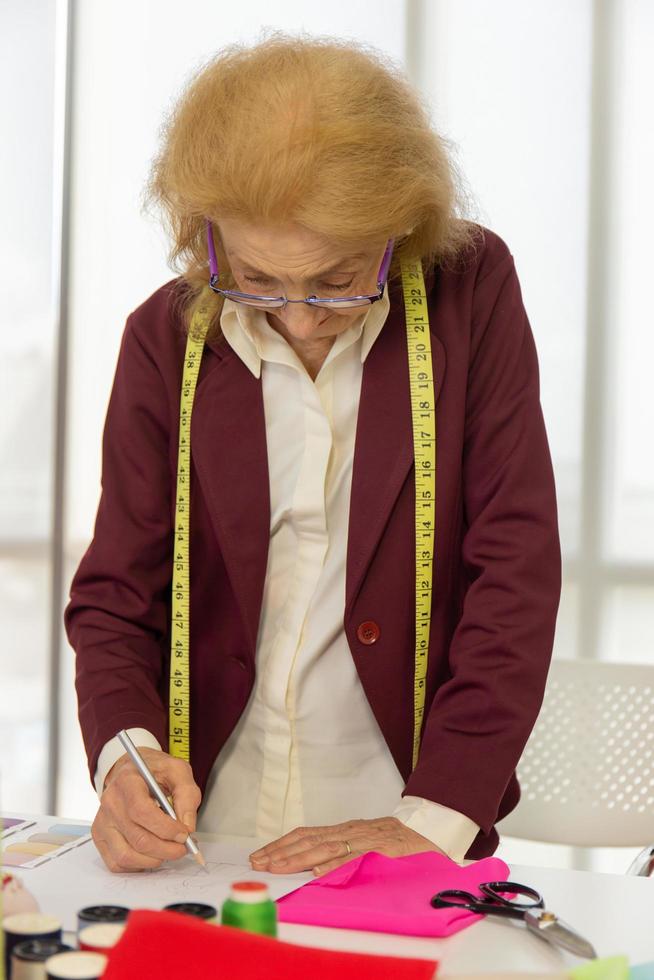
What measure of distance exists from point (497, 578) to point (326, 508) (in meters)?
0.28

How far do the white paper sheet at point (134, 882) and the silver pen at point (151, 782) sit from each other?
3 centimetres

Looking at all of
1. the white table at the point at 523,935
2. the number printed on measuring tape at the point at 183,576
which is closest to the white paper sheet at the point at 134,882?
the white table at the point at 523,935

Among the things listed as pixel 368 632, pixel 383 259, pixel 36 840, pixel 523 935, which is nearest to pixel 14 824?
pixel 36 840

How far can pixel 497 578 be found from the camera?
1.67 m

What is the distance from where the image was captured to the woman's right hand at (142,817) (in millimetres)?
1409

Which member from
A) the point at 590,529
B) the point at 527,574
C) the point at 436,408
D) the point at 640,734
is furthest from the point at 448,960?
the point at 590,529

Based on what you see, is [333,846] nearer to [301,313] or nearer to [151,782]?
[151,782]

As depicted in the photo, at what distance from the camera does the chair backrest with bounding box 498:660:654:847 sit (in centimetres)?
224

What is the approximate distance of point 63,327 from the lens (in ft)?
12.6

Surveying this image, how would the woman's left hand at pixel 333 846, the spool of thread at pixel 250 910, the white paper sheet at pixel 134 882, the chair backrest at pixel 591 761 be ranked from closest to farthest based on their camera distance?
the spool of thread at pixel 250 910 < the white paper sheet at pixel 134 882 < the woman's left hand at pixel 333 846 < the chair backrest at pixel 591 761

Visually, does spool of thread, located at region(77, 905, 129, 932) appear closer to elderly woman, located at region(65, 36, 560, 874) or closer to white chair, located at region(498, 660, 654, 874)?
elderly woman, located at region(65, 36, 560, 874)

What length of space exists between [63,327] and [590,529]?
5.93 ft

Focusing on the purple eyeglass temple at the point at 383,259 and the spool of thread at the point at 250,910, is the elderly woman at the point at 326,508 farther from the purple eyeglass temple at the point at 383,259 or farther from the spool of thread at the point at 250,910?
the spool of thread at the point at 250,910

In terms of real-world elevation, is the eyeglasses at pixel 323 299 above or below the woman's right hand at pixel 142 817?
above
